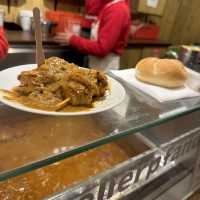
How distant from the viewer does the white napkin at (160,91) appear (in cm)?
73

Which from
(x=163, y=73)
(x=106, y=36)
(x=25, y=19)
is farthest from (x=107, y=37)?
(x=163, y=73)

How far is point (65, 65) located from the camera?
2.16 ft

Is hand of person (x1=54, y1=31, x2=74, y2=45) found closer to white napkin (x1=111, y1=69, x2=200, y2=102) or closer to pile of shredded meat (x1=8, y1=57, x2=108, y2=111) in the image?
white napkin (x1=111, y1=69, x2=200, y2=102)

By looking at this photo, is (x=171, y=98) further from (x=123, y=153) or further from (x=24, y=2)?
(x=24, y=2)

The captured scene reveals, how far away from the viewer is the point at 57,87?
0.60 metres

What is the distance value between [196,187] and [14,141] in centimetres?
68

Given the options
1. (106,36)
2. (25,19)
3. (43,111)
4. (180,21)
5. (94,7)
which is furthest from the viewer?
(180,21)

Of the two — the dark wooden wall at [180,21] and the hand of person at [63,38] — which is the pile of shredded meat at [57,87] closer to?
the hand of person at [63,38]

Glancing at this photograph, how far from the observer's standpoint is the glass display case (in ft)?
1.59

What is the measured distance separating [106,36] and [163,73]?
110cm

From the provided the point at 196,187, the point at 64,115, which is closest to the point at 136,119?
the point at 64,115

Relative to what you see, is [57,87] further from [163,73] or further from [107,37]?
[107,37]

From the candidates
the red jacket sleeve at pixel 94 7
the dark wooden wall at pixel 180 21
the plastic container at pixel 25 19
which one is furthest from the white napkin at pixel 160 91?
the dark wooden wall at pixel 180 21

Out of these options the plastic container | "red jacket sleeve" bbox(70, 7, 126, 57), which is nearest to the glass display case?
"red jacket sleeve" bbox(70, 7, 126, 57)
